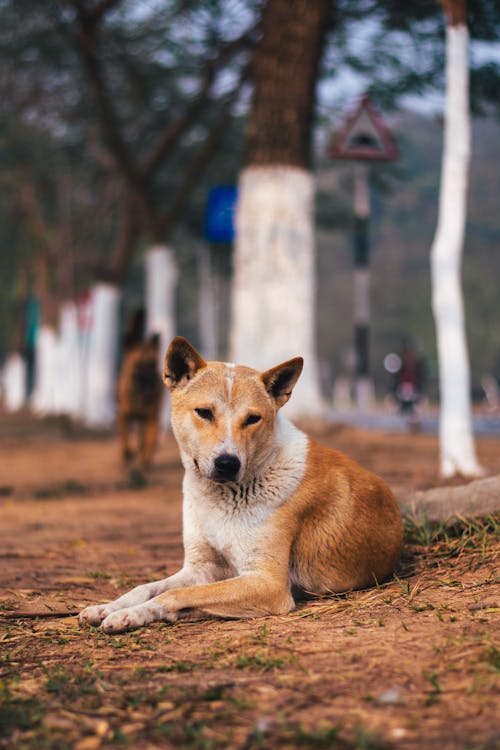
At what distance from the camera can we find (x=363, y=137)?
13562 mm

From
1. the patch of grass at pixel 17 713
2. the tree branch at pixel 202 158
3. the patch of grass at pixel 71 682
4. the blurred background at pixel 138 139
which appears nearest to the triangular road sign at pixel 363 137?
the blurred background at pixel 138 139

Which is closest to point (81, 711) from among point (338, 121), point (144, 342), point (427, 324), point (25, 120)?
point (144, 342)

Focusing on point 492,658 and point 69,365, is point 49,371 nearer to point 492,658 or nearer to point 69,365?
point 69,365

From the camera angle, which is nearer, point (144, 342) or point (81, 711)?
point (81, 711)

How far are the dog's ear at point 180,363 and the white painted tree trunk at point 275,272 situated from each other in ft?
26.0

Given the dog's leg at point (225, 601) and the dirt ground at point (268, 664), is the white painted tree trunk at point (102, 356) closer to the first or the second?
the dirt ground at point (268, 664)

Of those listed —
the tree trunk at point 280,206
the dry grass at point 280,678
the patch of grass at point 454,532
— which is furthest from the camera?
the tree trunk at point 280,206

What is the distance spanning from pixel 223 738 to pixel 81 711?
0.57m

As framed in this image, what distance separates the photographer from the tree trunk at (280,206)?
41.6 feet

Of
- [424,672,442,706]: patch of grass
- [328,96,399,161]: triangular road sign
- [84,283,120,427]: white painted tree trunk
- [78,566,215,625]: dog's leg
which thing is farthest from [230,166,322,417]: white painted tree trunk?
[84,283,120,427]: white painted tree trunk

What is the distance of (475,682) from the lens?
10.9 ft

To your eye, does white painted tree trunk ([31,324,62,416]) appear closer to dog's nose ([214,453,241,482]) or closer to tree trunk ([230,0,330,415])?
tree trunk ([230,0,330,415])

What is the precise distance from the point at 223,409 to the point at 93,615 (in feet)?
3.74

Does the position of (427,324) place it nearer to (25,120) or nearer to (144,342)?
(25,120)
